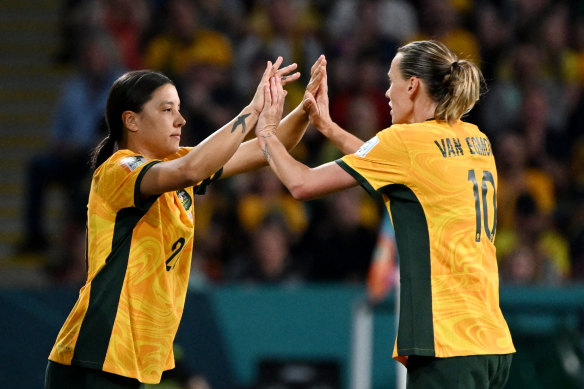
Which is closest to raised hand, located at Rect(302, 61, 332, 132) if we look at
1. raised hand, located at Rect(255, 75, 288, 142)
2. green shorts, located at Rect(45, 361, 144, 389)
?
raised hand, located at Rect(255, 75, 288, 142)

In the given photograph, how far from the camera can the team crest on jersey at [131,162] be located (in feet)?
12.4

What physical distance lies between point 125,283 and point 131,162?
1.48ft

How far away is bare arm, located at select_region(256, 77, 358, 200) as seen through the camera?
3.86 metres

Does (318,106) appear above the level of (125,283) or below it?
above

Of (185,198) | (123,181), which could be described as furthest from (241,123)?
(123,181)

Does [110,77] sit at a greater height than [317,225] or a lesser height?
greater

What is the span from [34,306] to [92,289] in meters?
3.67

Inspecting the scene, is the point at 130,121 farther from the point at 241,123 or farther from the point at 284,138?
the point at 284,138

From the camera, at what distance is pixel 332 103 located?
9.07m

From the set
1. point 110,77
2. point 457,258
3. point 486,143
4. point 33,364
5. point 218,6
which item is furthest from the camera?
point 218,6

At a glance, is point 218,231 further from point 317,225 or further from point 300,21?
point 300,21

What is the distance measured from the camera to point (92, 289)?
3787mm

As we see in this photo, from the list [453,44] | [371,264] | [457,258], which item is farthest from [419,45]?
[453,44]

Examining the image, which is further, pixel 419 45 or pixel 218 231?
pixel 218 231
